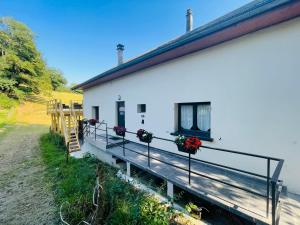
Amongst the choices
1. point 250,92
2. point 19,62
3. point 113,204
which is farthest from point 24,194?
point 19,62

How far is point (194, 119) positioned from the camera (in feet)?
17.1

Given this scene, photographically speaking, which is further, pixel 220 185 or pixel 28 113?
pixel 28 113

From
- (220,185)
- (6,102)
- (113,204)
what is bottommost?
(113,204)

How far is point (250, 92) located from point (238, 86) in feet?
1.02

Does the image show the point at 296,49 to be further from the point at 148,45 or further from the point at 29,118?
the point at 29,118

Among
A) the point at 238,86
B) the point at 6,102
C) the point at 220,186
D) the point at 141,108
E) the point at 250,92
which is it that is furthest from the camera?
the point at 6,102

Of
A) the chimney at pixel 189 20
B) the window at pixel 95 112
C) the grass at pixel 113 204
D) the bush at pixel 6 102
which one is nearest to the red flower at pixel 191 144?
the grass at pixel 113 204

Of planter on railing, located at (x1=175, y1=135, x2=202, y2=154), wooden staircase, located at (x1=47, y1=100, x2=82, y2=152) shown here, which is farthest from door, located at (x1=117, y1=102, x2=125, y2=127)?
planter on railing, located at (x1=175, y1=135, x2=202, y2=154)

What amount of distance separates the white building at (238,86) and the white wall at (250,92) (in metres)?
0.02

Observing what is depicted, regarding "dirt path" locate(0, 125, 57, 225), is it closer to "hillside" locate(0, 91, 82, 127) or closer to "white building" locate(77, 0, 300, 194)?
"white building" locate(77, 0, 300, 194)

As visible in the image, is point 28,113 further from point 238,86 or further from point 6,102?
point 238,86

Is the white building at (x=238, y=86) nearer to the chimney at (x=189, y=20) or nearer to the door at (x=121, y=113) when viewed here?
the door at (x=121, y=113)

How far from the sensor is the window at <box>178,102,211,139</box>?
4.91 meters

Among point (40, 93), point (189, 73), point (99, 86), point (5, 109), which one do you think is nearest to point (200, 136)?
point (189, 73)
